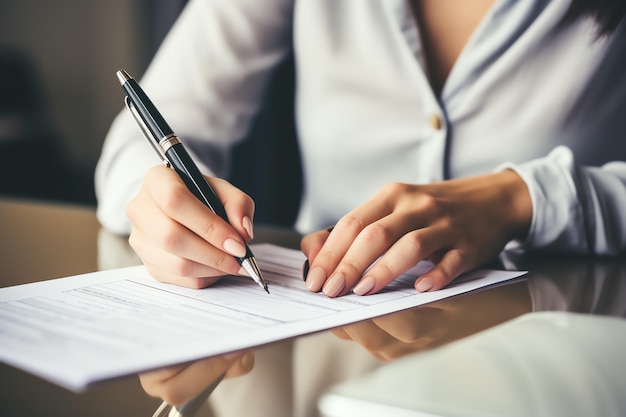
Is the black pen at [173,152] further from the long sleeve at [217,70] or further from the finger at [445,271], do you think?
the long sleeve at [217,70]

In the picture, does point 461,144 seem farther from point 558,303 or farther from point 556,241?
point 558,303

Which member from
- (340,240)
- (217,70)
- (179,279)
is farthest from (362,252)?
(217,70)

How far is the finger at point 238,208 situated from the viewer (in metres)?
0.44

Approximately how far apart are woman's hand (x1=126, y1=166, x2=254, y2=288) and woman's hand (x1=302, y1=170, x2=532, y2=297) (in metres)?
0.06

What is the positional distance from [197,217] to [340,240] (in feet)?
0.34

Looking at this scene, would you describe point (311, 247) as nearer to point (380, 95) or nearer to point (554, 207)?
point (554, 207)

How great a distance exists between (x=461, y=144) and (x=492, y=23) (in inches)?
5.9

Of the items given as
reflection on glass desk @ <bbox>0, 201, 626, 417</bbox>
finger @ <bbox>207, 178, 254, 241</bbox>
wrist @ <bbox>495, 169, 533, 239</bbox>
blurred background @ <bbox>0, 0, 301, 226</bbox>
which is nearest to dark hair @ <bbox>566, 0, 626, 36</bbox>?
wrist @ <bbox>495, 169, 533, 239</bbox>

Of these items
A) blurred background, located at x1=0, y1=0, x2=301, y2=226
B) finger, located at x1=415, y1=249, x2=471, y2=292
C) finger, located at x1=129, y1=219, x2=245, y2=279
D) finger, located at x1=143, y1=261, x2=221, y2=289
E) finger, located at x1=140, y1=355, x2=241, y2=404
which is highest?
finger, located at x1=140, y1=355, x2=241, y2=404

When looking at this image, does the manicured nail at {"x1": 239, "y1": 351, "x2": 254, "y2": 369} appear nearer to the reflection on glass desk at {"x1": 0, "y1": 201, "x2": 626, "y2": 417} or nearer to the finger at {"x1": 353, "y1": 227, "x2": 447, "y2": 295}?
the reflection on glass desk at {"x1": 0, "y1": 201, "x2": 626, "y2": 417}

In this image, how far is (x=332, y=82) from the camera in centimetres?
86

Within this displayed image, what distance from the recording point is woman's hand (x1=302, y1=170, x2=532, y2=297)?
1.41 ft

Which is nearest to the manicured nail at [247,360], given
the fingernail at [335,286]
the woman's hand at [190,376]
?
the woman's hand at [190,376]

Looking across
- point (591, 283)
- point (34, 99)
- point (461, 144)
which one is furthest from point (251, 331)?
point (34, 99)
